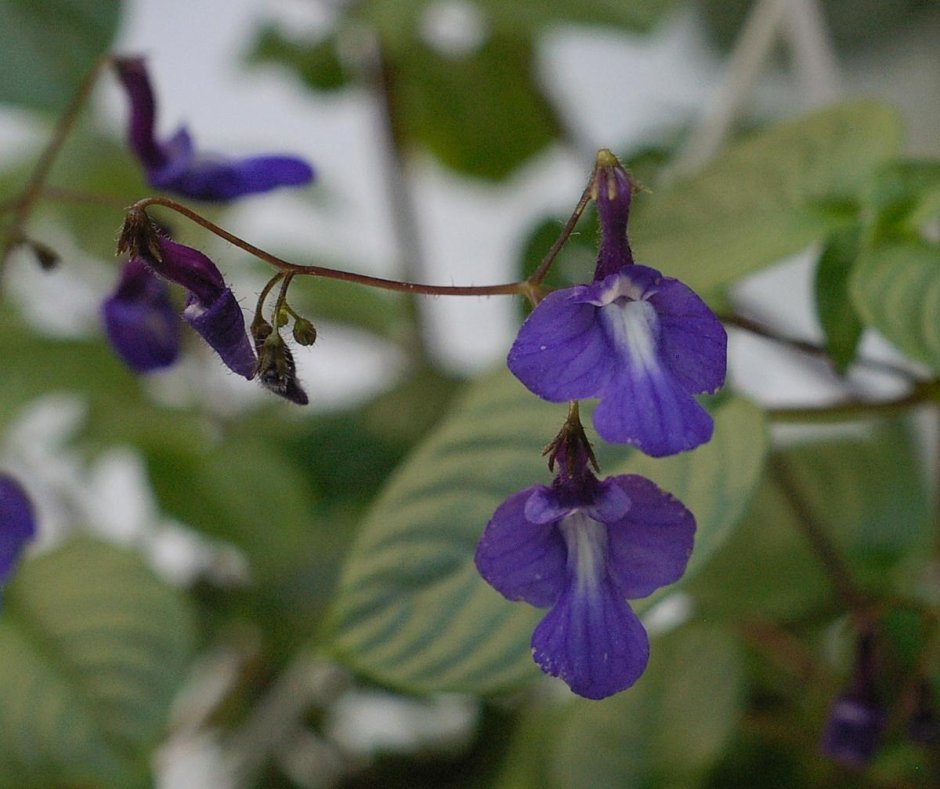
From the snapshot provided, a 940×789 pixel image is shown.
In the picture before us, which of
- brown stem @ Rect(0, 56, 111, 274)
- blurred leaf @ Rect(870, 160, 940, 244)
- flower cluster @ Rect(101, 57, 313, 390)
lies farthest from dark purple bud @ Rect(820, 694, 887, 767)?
brown stem @ Rect(0, 56, 111, 274)

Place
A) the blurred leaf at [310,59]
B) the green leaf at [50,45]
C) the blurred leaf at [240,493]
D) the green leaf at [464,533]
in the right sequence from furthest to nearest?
1. the blurred leaf at [310,59]
2. the blurred leaf at [240,493]
3. the green leaf at [50,45]
4. the green leaf at [464,533]

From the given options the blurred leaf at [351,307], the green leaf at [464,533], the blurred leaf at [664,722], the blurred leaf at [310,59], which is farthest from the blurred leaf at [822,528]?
the blurred leaf at [310,59]

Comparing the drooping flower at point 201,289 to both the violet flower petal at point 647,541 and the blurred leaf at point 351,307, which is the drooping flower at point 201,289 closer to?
the violet flower petal at point 647,541

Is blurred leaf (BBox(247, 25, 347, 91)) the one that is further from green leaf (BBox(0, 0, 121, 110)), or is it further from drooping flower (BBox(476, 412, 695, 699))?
drooping flower (BBox(476, 412, 695, 699))

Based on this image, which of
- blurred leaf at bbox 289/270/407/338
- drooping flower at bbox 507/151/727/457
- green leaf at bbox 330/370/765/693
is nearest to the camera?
drooping flower at bbox 507/151/727/457

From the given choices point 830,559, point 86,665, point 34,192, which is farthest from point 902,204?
point 86,665

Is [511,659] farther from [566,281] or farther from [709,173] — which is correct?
[566,281]

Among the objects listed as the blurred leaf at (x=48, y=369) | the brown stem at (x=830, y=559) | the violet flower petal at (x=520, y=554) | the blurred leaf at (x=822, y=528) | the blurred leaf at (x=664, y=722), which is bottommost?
the blurred leaf at (x=664, y=722)

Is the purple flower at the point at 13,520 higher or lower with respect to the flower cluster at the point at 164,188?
lower
